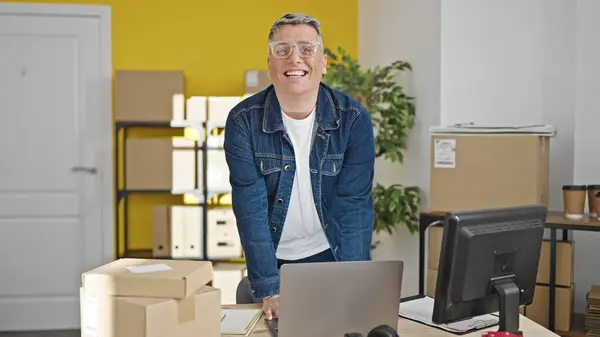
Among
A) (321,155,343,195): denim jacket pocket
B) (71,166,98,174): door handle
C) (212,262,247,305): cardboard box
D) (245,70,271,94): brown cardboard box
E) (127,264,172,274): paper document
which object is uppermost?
(245,70,271,94): brown cardboard box

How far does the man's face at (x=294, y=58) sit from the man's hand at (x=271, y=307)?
0.61m

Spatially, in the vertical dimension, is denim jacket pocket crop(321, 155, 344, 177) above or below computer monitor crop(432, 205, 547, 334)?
above

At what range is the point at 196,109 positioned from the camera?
4375 mm

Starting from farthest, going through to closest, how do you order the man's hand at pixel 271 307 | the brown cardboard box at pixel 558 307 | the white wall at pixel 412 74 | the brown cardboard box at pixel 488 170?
the white wall at pixel 412 74
the brown cardboard box at pixel 488 170
the brown cardboard box at pixel 558 307
the man's hand at pixel 271 307

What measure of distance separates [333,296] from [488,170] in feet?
6.24

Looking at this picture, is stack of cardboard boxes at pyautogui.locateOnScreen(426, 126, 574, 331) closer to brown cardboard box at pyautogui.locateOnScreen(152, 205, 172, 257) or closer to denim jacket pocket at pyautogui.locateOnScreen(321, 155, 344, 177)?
denim jacket pocket at pyautogui.locateOnScreen(321, 155, 344, 177)

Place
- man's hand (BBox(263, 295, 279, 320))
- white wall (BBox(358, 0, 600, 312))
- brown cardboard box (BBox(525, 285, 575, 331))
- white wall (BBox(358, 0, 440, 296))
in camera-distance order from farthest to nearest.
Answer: white wall (BBox(358, 0, 440, 296)) → white wall (BBox(358, 0, 600, 312)) → brown cardboard box (BBox(525, 285, 575, 331)) → man's hand (BBox(263, 295, 279, 320))

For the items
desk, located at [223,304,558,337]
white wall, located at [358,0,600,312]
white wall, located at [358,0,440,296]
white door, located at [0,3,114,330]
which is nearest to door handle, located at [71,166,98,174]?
white door, located at [0,3,114,330]

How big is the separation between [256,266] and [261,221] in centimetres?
13

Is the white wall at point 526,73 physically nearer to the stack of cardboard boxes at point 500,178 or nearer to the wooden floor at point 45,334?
the stack of cardboard boxes at point 500,178

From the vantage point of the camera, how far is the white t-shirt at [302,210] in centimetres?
205

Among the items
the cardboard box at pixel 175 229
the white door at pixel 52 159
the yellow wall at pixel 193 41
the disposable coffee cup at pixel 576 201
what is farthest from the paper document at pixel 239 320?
the white door at pixel 52 159

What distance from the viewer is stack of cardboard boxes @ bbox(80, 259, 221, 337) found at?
4.47 ft

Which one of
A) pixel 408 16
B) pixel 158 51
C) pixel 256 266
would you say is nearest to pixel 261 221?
pixel 256 266
